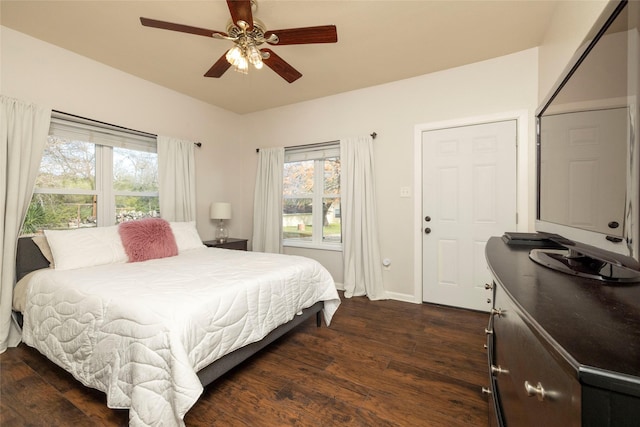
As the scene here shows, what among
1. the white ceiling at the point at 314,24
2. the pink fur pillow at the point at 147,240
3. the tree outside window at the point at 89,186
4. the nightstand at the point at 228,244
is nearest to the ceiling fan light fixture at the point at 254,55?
the white ceiling at the point at 314,24

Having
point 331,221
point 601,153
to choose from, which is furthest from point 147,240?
point 601,153

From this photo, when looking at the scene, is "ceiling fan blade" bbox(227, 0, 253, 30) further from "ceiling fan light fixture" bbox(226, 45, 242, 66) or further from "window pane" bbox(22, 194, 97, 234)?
"window pane" bbox(22, 194, 97, 234)

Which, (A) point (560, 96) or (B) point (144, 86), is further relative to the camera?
(B) point (144, 86)

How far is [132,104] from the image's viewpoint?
2949mm

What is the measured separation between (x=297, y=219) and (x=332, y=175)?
0.87 meters

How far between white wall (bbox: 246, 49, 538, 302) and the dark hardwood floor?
3.74 feet

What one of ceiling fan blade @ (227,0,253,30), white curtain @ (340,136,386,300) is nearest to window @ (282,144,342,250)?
white curtain @ (340,136,386,300)

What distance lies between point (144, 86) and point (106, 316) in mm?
2792

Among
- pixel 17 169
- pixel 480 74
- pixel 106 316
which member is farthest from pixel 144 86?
pixel 480 74

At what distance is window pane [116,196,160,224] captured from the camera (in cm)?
295

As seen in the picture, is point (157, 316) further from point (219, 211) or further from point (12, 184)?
point (219, 211)

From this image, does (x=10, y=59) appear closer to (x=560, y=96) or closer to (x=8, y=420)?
(x=8, y=420)

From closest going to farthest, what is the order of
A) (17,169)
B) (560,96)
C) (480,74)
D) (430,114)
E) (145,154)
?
(560,96) → (17,169) → (480,74) → (430,114) → (145,154)

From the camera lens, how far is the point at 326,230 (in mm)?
3803
